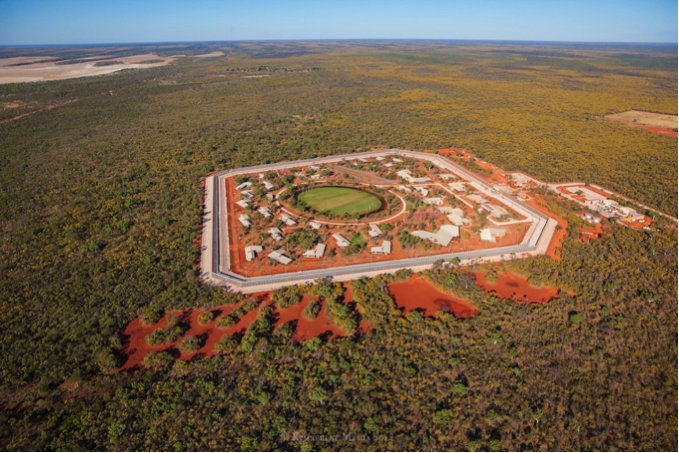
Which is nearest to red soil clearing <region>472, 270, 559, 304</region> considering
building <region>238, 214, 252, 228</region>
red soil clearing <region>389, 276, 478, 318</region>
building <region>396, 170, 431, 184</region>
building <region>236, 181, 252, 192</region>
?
red soil clearing <region>389, 276, 478, 318</region>

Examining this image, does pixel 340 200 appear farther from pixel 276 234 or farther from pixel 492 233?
pixel 492 233

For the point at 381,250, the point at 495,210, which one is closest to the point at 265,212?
the point at 381,250

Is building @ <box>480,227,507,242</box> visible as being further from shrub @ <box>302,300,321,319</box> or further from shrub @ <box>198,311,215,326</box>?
shrub @ <box>198,311,215,326</box>

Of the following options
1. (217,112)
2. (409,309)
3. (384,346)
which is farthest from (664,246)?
(217,112)

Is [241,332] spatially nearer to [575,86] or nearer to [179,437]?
[179,437]

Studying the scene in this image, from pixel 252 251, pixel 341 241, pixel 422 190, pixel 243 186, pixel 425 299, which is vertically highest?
pixel 243 186

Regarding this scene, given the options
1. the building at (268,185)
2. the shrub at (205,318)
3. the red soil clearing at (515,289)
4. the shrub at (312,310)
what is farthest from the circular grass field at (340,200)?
the shrub at (205,318)
